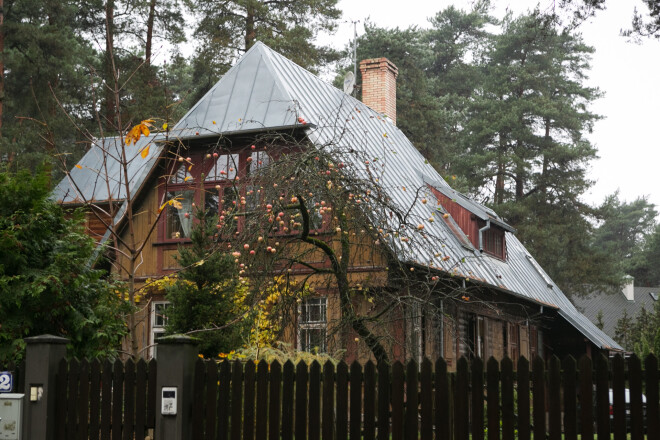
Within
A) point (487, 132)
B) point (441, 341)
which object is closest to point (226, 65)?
point (487, 132)

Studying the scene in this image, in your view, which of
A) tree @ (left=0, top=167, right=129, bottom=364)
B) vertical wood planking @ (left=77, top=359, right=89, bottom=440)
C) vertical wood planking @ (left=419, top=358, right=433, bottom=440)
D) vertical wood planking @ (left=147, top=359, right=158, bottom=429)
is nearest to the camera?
vertical wood planking @ (left=419, top=358, right=433, bottom=440)

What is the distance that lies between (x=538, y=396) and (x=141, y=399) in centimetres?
393

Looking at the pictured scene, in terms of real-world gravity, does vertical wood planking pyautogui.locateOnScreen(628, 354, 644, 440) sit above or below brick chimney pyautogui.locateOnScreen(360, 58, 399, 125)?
below

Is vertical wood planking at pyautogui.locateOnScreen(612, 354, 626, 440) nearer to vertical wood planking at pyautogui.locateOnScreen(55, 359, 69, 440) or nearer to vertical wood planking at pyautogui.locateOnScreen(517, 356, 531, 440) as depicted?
vertical wood planking at pyautogui.locateOnScreen(517, 356, 531, 440)

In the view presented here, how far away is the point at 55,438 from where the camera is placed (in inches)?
364

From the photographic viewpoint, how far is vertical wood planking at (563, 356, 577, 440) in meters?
7.88

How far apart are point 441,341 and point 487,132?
25279 mm

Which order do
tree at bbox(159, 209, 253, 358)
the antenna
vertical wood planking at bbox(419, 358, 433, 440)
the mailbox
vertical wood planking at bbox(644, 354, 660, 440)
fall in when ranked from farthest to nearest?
the antenna < tree at bbox(159, 209, 253, 358) < the mailbox < vertical wood planking at bbox(419, 358, 433, 440) < vertical wood planking at bbox(644, 354, 660, 440)

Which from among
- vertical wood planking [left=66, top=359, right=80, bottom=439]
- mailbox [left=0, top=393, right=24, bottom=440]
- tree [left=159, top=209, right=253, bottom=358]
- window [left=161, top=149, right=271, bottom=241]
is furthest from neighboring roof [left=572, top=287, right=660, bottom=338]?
mailbox [left=0, top=393, right=24, bottom=440]

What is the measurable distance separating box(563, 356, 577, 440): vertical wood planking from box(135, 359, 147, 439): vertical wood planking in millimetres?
4117

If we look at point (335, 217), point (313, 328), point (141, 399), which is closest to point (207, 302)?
point (313, 328)

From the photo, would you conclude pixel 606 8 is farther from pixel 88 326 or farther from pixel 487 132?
pixel 487 132

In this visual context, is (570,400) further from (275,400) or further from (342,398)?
(275,400)

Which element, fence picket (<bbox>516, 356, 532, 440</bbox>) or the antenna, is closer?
fence picket (<bbox>516, 356, 532, 440</bbox>)
